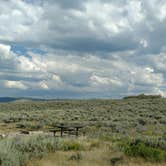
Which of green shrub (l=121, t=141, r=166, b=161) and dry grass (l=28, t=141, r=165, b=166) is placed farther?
green shrub (l=121, t=141, r=166, b=161)

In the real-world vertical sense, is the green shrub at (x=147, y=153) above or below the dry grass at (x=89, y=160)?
above

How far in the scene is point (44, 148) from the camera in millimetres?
15266

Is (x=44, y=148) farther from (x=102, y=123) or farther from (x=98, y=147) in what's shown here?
(x=102, y=123)

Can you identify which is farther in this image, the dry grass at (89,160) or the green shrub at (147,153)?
the green shrub at (147,153)

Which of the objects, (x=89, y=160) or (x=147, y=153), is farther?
(x=147, y=153)

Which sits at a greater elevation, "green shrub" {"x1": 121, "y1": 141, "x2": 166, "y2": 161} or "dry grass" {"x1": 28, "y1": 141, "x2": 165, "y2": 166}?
"green shrub" {"x1": 121, "y1": 141, "x2": 166, "y2": 161}

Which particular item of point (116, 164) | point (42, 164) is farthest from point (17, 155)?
point (116, 164)

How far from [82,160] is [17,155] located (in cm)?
215

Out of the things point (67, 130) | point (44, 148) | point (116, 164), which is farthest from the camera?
point (67, 130)

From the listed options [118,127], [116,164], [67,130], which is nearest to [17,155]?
[116,164]

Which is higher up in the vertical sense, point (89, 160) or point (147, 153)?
point (147, 153)

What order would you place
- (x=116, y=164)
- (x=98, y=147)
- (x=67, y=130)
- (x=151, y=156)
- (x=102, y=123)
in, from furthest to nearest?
(x=102, y=123), (x=67, y=130), (x=98, y=147), (x=151, y=156), (x=116, y=164)

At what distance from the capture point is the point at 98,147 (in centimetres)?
1702

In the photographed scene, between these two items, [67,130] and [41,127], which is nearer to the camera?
[67,130]
